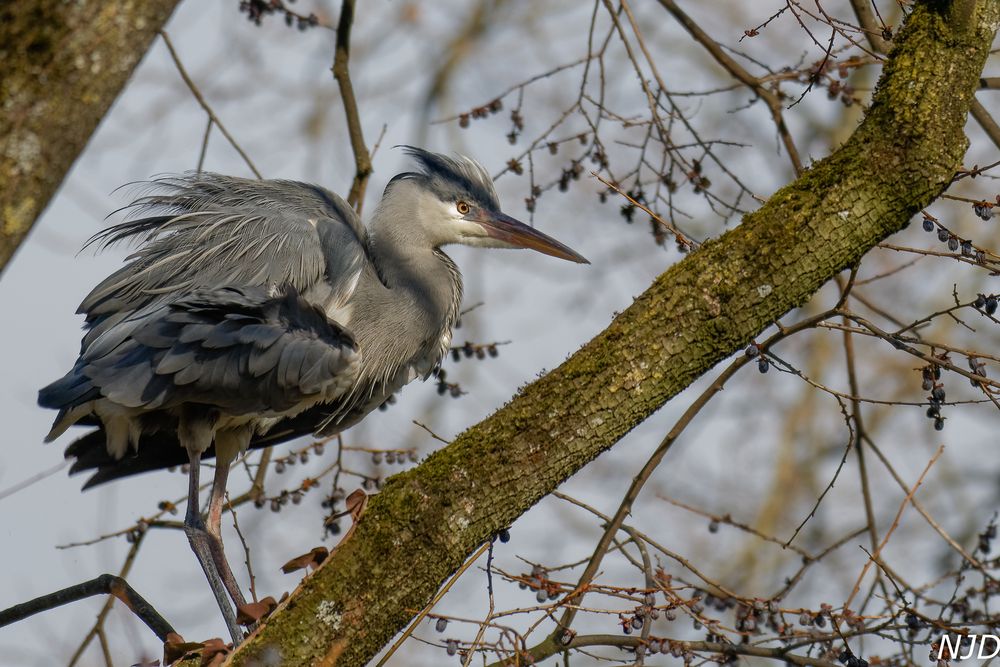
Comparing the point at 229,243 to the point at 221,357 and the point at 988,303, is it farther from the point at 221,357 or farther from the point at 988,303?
the point at 988,303

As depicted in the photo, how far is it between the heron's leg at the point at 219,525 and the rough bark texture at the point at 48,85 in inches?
101

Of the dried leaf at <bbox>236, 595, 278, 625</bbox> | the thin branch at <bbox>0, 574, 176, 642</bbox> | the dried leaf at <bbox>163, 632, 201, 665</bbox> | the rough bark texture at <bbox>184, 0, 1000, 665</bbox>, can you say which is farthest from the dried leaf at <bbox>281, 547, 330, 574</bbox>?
the thin branch at <bbox>0, 574, 176, 642</bbox>

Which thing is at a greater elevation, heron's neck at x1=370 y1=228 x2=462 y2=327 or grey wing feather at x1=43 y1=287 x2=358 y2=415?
heron's neck at x1=370 y1=228 x2=462 y2=327

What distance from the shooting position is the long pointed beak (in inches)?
193

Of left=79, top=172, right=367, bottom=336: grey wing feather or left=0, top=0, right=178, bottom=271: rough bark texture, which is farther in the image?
left=79, top=172, right=367, bottom=336: grey wing feather

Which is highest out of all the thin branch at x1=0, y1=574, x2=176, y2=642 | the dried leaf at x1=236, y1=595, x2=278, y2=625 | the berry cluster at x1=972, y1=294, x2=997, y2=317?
the berry cluster at x1=972, y1=294, x2=997, y2=317

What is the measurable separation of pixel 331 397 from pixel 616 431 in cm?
191

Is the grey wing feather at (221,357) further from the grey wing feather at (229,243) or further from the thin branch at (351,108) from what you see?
the thin branch at (351,108)

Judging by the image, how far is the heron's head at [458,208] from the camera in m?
4.92

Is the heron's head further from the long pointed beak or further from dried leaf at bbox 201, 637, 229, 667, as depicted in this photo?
dried leaf at bbox 201, 637, 229, 667

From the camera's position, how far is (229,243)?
4238 mm

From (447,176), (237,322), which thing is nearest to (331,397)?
(237,322)

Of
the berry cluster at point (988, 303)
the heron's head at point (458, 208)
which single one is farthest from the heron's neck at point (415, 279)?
the berry cluster at point (988, 303)

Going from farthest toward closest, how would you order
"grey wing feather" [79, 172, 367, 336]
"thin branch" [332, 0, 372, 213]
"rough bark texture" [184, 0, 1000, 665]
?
"thin branch" [332, 0, 372, 213], "grey wing feather" [79, 172, 367, 336], "rough bark texture" [184, 0, 1000, 665]
